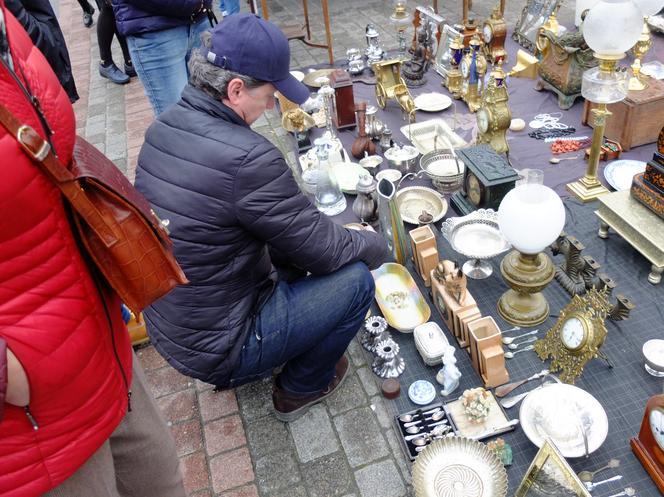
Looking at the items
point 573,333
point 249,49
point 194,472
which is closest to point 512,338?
point 573,333

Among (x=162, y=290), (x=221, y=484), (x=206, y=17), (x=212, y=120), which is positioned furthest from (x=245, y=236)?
(x=206, y=17)

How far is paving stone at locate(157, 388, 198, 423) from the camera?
2.44 meters

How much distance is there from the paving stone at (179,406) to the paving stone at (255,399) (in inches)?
8.4

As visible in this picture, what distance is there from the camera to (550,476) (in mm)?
1746

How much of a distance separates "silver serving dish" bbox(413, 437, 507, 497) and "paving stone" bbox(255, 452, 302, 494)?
1.73 feet

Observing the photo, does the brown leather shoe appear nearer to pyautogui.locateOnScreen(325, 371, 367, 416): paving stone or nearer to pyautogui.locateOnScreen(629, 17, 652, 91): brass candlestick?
pyautogui.locateOnScreen(325, 371, 367, 416): paving stone

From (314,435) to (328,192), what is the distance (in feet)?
4.88

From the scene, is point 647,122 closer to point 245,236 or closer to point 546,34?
point 546,34

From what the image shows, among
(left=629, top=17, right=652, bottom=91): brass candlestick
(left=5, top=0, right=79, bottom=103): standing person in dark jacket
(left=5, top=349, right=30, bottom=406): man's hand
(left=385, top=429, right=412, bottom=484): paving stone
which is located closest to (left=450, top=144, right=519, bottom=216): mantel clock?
(left=629, top=17, right=652, bottom=91): brass candlestick

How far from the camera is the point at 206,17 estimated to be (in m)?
3.71

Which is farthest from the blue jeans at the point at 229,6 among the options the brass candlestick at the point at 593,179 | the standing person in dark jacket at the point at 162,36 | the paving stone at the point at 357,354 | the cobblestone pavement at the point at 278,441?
the paving stone at the point at 357,354

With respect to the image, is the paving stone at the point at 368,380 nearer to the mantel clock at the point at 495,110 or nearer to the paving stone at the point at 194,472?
the paving stone at the point at 194,472

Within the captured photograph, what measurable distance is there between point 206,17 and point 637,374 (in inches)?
132

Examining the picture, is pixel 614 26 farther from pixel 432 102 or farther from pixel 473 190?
pixel 432 102
